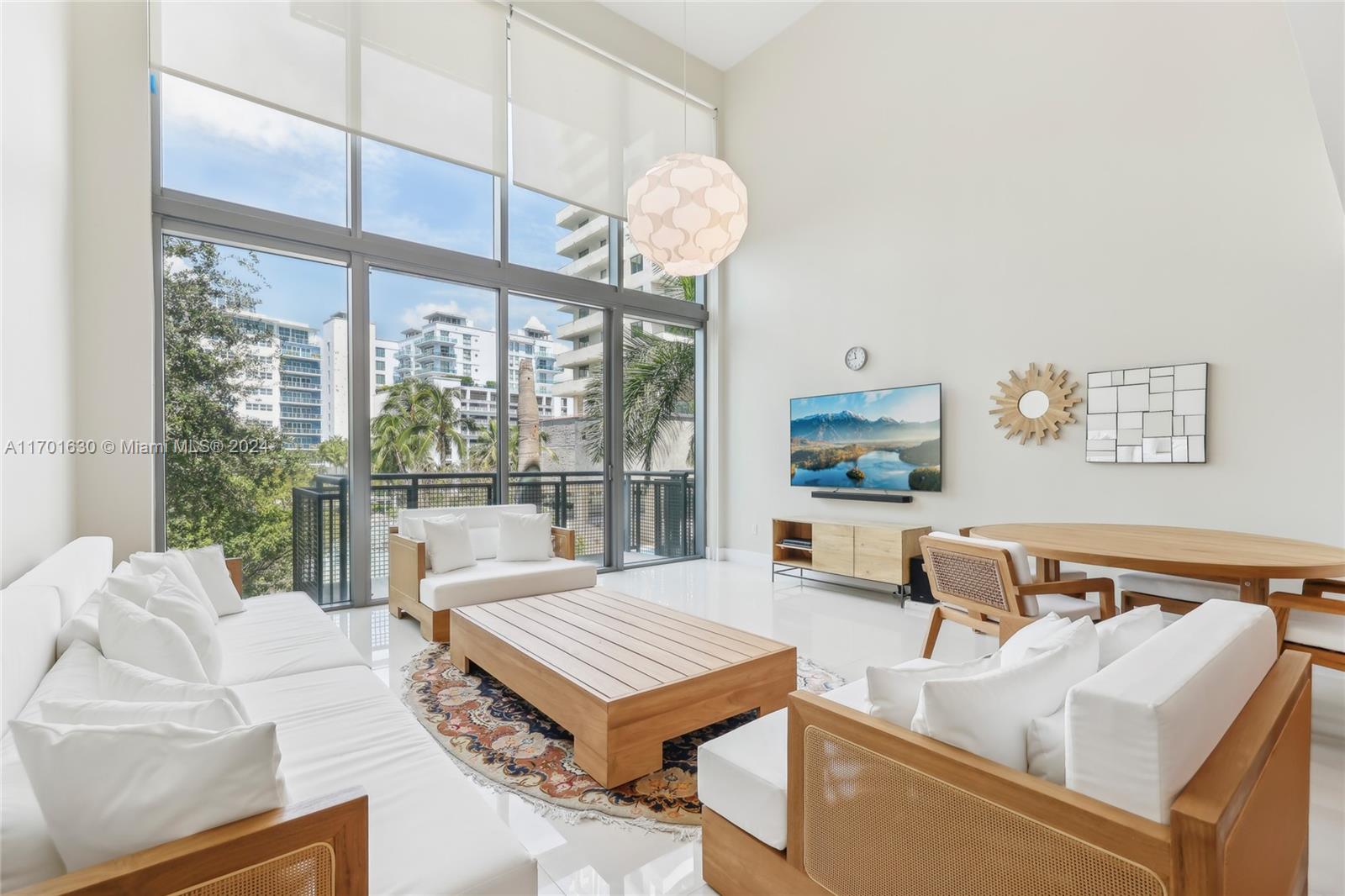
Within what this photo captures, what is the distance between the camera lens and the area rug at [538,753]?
80.3 inches

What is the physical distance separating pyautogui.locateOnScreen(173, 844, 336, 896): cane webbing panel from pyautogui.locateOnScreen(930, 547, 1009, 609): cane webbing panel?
8.67 ft

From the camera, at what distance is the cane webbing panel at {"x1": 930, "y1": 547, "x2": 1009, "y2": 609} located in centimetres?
278

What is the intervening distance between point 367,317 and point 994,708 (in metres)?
4.71

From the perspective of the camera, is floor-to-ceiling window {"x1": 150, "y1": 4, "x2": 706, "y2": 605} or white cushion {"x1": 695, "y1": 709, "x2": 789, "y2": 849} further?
floor-to-ceiling window {"x1": 150, "y1": 4, "x2": 706, "y2": 605}

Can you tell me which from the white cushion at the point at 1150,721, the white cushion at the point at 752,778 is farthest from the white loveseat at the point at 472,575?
the white cushion at the point at 1150,721

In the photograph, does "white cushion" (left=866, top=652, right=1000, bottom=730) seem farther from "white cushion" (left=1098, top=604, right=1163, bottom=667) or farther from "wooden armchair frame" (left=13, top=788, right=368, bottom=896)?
"wooden armchair frame" (left=13, top=788, right=368, bottom=896)

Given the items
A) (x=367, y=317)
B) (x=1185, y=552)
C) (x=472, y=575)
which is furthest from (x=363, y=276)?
(x=1185, y=552)

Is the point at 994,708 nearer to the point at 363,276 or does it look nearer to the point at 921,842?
the point at 921,842

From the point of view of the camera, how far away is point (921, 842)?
3.83 feet

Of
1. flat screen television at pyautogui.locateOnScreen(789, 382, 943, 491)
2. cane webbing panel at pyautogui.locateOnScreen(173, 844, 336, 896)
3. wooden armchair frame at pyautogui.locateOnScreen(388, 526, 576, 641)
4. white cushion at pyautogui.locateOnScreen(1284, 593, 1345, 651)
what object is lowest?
wooden armchair frame at pyautogui.locateOnScreen(388, 526, 576, 641)

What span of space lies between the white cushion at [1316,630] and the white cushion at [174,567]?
437cm

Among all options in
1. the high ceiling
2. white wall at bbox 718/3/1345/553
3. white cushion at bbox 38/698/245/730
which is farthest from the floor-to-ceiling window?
white cushion at bbox 38/698/245/730

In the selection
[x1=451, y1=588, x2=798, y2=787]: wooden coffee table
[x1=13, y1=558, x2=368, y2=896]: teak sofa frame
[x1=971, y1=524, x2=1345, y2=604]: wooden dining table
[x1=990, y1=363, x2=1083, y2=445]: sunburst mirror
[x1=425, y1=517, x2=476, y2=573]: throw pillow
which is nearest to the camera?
[x1=13, y1=558, x2=368, y2=896]: teak sofa frame

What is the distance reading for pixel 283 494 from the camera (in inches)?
169
